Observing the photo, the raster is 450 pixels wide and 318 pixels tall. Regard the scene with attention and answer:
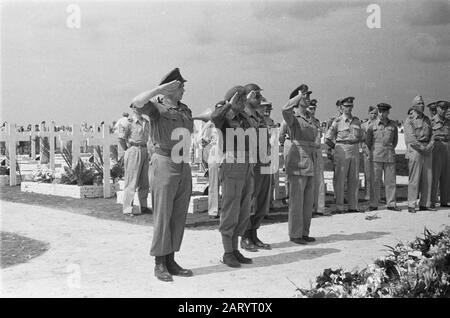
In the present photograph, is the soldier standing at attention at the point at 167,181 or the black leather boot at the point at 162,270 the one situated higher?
the soldier standing at attention at the point at 167,181

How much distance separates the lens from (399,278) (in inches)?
166

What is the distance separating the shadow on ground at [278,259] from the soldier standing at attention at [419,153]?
169 inches

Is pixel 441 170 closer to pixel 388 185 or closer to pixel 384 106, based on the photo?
pixel 388 185

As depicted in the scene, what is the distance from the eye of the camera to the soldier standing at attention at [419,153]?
33.8ft

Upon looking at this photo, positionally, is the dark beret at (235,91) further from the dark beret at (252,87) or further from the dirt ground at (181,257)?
the dirt ground at (181,257)

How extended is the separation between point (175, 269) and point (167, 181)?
0.95m

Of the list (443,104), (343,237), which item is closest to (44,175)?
(343,237)

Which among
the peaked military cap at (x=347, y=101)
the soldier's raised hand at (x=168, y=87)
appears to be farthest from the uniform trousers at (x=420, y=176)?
the soldier's raised hand at (x=168, y=87)

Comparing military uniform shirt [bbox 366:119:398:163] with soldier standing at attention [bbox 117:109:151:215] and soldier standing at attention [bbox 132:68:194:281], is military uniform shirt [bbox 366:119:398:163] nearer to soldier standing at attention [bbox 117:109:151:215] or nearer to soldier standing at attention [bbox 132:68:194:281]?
soldier standing at attention [bbox 117:109:151:215]

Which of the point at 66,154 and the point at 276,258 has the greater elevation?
the point at 66,154

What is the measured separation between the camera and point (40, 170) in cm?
1378

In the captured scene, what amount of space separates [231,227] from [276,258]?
30.2 inches
